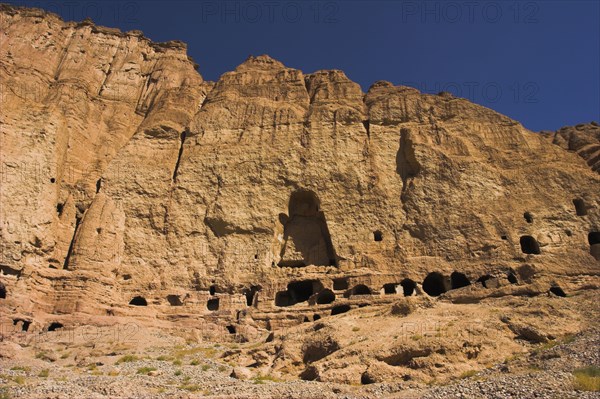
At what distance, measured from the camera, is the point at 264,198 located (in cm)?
3516

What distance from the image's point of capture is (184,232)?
112ft

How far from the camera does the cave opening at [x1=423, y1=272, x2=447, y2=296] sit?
104 ft

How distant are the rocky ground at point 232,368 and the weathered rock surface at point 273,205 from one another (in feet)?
5.12

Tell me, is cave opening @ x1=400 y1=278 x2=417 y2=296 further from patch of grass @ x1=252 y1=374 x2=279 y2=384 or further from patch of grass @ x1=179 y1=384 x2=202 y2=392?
patch of grass @ x1=179 y1=384 x2=202 y2=392

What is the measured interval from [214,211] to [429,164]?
46.0ft

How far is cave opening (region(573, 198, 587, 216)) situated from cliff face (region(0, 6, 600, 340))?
0.23 m

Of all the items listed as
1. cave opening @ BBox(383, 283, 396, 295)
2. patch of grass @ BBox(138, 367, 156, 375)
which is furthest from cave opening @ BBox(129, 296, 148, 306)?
cave opening @ BBox(383, 283, 396, 295)

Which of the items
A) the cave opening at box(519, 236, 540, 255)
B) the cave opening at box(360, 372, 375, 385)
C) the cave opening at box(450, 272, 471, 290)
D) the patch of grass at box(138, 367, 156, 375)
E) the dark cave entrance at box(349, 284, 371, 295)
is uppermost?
the cave opening at box(519, 236, 540, 255)

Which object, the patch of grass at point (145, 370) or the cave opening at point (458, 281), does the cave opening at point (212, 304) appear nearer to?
the patch of grass at point (145, 370)

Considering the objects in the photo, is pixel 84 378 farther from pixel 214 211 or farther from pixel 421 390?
pixel 214 211

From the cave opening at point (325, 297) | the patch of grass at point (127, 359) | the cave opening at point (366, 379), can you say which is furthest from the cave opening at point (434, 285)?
the patch of grass at point (127, 359)

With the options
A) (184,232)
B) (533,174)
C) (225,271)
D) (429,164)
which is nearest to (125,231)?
(184,232)

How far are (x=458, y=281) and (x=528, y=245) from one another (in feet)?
15.8

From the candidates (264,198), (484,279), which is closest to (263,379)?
(484,279)
